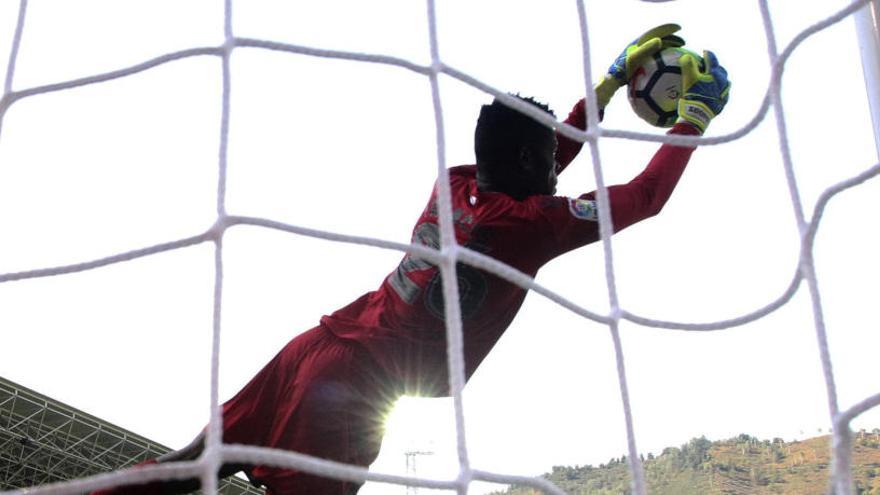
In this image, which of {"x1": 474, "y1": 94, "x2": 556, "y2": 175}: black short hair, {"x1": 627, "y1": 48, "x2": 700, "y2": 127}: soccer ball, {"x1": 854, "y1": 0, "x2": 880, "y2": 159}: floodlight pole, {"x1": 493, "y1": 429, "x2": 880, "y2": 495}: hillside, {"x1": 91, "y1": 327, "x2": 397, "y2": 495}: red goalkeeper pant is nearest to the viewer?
{"x1": 854, "y1": 0, "x2": 880, "y2": 159}: floodlight pole

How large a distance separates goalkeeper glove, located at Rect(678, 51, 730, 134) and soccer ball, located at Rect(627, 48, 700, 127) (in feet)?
0.11

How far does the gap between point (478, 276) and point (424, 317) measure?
4.6 inches

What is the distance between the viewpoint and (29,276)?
124 centimetres

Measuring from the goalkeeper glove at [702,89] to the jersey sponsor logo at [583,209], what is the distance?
0.26m

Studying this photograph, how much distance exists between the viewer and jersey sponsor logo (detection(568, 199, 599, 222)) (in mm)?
1684

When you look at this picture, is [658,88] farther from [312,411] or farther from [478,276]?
[312,411]

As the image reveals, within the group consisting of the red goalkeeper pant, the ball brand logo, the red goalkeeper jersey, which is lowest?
the red goalkeeper pant

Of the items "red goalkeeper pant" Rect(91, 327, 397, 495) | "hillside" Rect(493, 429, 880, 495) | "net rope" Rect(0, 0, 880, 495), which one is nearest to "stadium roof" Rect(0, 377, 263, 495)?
"hillside" Rect(493, 429, 880, 495)

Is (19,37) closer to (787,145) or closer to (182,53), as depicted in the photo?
(182,53)

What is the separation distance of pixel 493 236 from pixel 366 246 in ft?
1.59

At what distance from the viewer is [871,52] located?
1.49 m

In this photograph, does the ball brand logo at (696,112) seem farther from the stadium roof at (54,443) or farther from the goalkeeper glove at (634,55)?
the stadium roof at (54,443)

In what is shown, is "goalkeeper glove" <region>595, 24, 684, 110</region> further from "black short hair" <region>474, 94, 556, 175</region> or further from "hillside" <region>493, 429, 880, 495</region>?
"hillside" <region>493, 429, 880, 495</region>

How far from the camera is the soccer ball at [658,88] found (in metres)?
1.90
